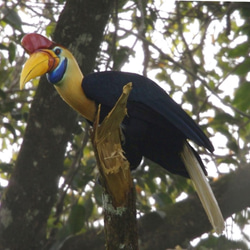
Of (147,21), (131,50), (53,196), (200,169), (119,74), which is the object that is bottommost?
(200,169)

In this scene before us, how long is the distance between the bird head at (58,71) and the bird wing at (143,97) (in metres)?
0.05

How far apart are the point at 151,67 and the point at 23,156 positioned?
70.7 inches

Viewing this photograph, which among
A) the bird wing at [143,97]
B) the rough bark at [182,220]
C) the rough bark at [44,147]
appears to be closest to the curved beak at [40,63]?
the bird wing at [143,97]

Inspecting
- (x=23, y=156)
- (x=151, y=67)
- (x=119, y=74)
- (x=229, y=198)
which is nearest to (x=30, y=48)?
(x=119, y=74)

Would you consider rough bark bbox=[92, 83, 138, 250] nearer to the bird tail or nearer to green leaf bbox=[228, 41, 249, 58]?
the bird tail

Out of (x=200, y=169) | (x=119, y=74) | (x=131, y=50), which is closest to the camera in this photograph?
(x=200, y=169)

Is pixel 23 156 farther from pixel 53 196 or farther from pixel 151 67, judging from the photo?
pixel 151 67

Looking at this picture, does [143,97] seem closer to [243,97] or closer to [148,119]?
[148,119]

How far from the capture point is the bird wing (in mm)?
2893

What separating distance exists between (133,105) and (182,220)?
0.92 metres

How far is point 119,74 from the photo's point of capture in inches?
125

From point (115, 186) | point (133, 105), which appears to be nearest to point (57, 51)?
point (133, 105)

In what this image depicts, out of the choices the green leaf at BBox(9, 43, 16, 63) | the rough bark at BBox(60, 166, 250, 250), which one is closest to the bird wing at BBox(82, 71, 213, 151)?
the rough bark at BBox(60, 166, 250, 250)

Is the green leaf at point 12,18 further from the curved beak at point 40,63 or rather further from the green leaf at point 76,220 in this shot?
the green leaf at point 76,220
